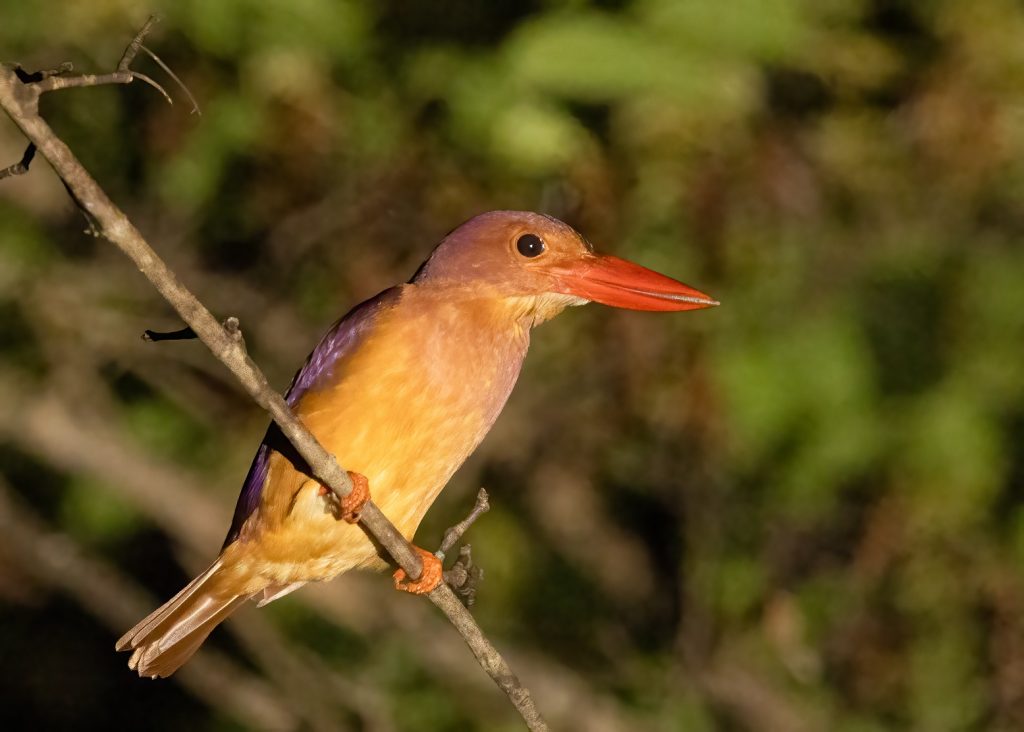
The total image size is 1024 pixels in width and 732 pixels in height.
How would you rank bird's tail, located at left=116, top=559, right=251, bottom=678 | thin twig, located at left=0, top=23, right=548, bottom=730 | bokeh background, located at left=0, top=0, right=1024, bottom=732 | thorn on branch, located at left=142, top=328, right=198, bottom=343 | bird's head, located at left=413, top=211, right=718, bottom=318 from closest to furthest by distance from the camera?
thin twig, located at left=0, top=23, right=548, bottom=730 → thorn on branch, located at left=142, top=328, right=198, bottom=343 → bird's head, located at left=413, top=211, right=718, bottom=318 → bird's tail, located at left=116, top=559, right=251, bottom=678 → bokeh background, located at left=0, top=0, right=1024, bottom=732

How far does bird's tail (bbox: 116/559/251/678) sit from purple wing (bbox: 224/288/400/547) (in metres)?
0.15

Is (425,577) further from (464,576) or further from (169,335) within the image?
(169,335)

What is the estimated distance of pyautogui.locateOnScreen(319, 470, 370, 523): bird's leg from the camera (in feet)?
8.22

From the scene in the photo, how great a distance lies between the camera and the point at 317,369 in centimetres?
283

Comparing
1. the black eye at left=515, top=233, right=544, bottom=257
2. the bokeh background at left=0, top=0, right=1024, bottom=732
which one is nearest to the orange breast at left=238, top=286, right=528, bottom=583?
the black eye at left=515, top=233, right=544, bottom=257

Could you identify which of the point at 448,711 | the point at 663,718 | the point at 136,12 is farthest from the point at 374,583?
the point at 136,12

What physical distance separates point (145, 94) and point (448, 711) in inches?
95.9

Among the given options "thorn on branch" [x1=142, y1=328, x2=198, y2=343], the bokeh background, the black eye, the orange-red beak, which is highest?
"thorn on branch" [x1=142, y1=328, x2=198, y2=343]

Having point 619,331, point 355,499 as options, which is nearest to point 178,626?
point 355,499

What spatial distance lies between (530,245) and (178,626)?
3.64 feet

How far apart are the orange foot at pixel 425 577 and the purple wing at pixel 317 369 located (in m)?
0.31

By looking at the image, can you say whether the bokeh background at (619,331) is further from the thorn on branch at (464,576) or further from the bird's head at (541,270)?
the thorn on branch at (464,576)

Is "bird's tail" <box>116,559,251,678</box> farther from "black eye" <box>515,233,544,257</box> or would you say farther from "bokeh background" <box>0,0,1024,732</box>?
"bokeh background" <box>0,0,1024,732</box>

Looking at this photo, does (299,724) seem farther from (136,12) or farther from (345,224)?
(136,12)
